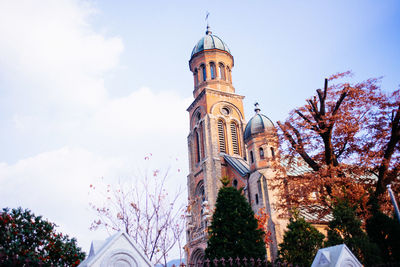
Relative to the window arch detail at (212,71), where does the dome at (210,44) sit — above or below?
above

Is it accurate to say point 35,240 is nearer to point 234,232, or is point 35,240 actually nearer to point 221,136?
point 234,232

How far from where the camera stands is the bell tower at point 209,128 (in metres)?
26.9

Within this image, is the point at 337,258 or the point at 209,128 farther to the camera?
the point at 209,128

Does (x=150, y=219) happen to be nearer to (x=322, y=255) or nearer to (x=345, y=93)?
(x=322, y=255)

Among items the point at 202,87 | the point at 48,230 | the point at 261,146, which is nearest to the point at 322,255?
the point at 48,230

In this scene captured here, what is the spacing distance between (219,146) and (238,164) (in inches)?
105

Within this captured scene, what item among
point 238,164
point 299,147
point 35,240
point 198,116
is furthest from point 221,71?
point 35,240

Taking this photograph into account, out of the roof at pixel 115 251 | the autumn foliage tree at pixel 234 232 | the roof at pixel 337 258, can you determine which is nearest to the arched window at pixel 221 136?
the autumn foliage tree at pixel 234 232

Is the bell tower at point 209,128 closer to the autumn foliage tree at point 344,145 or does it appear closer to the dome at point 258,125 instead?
the dome at point 258,125

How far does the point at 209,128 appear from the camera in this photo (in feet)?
→ 93.9

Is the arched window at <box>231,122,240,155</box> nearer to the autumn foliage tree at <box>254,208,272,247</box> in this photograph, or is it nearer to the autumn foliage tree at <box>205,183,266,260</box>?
the autumn foliage tree at <box>254,208,272,247</box>

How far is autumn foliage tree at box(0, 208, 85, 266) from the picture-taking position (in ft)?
31.4

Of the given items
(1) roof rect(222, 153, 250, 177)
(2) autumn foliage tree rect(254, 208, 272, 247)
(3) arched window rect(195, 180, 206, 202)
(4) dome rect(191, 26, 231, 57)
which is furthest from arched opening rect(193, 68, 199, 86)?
(2) autumn foliage tree rect(254, 208, 272, 247)

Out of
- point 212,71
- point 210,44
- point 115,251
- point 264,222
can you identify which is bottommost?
point 115,251
